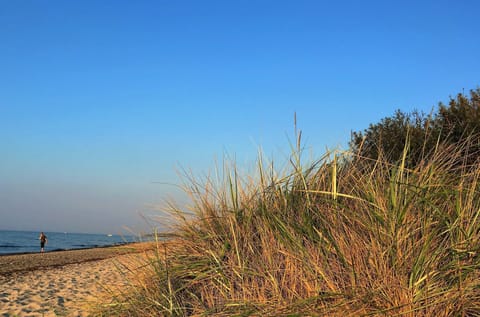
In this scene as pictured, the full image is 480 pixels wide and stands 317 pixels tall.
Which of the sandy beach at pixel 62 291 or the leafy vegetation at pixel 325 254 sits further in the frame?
the sandy beach at pixel 62 291

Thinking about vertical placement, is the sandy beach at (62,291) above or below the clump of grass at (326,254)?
below

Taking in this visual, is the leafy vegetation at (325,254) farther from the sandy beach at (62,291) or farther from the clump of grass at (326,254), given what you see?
the sandy beach at (62,291)

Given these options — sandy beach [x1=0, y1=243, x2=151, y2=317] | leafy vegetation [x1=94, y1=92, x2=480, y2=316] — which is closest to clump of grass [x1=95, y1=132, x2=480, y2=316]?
leafy vegetation [x1=94, y1=92, x2=480, y2=316]

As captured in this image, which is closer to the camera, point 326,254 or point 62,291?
point 326,254

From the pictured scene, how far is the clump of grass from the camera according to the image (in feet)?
8.39

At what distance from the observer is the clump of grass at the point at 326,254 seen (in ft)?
8.39

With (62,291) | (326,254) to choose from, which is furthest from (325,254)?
(62,291)

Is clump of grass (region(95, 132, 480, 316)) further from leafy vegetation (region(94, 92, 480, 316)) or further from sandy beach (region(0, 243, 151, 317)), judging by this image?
sandy beach (region(0, 243, 151, 317))

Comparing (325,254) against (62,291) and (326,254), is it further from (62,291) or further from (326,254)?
(62,291)

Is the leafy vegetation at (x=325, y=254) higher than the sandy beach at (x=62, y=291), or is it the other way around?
the leafy vegetation at (x=325, y=254)

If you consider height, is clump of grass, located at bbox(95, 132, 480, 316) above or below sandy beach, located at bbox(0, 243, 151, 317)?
above

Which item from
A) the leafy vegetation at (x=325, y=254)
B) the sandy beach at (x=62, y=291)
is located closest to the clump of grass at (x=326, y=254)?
the leafy vegetation at (x=325, y=254)

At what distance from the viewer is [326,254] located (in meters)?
2.93

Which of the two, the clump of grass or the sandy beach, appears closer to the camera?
the clump of grass
